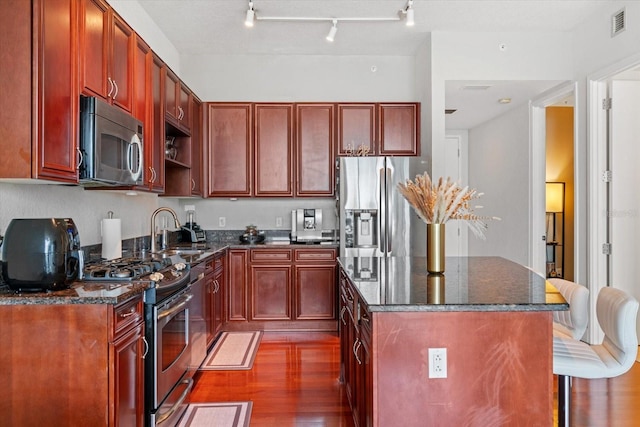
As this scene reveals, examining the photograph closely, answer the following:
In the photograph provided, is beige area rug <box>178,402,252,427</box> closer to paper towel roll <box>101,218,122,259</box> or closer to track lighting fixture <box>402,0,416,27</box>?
paper towel roll <box>101,218,122,259</box>

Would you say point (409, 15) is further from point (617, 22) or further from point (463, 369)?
point (463, 369)

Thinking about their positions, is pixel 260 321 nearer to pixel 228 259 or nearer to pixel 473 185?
pixel 228 259

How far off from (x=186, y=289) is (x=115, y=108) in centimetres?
115

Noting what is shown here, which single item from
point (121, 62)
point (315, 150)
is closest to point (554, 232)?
point (315, 150)

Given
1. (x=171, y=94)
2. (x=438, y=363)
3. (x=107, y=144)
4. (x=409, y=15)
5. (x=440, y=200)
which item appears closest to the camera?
(x=438, y=363)

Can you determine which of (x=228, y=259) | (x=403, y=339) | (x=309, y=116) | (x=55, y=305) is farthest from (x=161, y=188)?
(x=403, y=339)

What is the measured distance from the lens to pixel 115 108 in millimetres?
2330

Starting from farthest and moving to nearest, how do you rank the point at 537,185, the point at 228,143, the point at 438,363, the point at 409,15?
the point at 537,185 < the point at 228,143 < the point at 409,15 < the point at 438,363

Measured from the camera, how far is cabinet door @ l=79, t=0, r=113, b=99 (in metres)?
2.12

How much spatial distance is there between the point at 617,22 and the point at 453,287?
2997 mm

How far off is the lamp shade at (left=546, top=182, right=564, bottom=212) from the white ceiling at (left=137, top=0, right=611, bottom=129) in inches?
60.9

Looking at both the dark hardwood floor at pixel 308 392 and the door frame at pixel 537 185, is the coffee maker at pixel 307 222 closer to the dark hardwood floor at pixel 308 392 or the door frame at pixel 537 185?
the dark hardwood floor at pixel 308 392

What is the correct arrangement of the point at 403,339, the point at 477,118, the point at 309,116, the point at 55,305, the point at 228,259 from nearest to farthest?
the point at 403,339 → the point at 55,305 → the point at 228,259 → the point at 309,116 → the point at 477,118

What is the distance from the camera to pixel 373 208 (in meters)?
4.15
